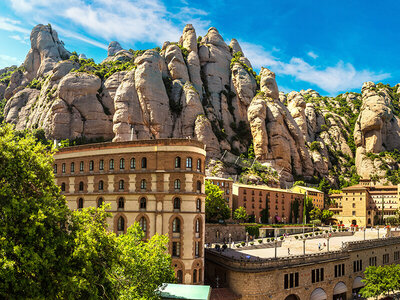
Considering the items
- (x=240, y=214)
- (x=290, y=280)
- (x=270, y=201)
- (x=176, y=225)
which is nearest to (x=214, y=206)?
(x=240, y=214)

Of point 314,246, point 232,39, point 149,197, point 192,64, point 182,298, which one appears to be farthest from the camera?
point 232,39

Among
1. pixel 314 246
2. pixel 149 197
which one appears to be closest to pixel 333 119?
pixel 314 246

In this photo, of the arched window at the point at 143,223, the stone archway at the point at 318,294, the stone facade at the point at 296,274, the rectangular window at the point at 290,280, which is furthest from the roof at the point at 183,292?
the stone archway at the point at 318,294

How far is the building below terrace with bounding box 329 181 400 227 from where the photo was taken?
423 feet

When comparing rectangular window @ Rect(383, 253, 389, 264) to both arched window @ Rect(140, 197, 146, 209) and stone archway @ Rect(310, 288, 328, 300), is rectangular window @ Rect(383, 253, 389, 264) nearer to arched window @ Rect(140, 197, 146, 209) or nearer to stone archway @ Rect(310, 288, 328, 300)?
stone archway @ Rect(310, 288, 328, 300)

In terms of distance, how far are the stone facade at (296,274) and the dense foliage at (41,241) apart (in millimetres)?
22160

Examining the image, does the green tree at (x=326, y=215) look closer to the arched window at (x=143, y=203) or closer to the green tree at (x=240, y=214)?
the green tree at (x=240, y=214)

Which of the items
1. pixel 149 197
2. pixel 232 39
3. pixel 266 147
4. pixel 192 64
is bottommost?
pixel 149 197

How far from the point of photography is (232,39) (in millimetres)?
184875

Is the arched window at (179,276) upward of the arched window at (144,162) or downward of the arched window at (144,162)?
downward

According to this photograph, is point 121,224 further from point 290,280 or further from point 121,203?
point 290,280

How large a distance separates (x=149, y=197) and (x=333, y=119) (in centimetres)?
16540

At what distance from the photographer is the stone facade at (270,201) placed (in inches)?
4082

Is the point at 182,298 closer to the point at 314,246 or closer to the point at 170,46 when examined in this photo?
the point at 314,246
